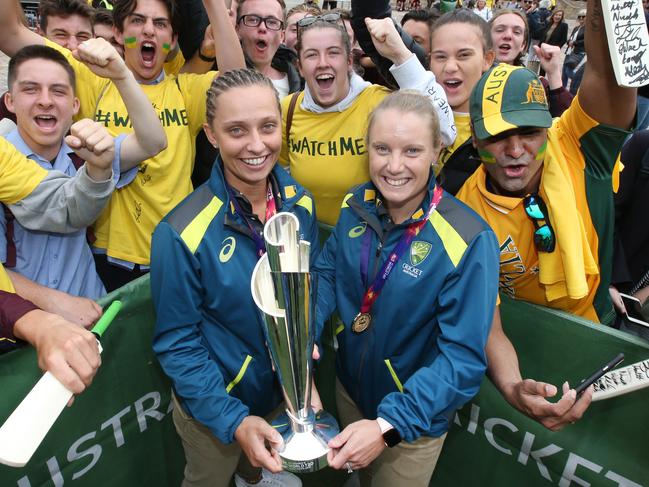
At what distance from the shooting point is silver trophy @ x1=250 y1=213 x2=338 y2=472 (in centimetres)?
130

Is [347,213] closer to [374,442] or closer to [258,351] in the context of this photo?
[258,351]

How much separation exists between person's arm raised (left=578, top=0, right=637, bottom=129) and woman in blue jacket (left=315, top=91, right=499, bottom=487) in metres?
0.61

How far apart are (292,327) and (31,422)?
2.21ft

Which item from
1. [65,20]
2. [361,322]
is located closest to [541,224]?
[361,322]

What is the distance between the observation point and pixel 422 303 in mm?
1799

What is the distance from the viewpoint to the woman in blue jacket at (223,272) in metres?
Answer: 1.78

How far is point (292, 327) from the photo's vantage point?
1.40 metres

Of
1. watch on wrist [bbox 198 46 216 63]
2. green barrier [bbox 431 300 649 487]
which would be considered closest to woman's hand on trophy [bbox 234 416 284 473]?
green barrier [bbox 431 300 649 487]

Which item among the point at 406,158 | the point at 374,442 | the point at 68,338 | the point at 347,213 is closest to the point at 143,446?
the point at 68,338

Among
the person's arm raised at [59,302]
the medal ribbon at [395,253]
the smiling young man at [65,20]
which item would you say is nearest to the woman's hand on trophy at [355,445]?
the medal ribbon at [395,253]

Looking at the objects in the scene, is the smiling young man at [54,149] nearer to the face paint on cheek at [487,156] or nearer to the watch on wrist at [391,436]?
the watch on wrist at [391,436]

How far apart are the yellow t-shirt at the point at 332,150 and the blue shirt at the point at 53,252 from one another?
0.99 metres

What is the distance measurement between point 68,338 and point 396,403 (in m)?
1.04

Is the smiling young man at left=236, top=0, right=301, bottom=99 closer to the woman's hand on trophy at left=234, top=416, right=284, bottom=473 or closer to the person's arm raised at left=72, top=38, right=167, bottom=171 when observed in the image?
the person's arm raised at left=72, top=38, right=167, bottom=171
